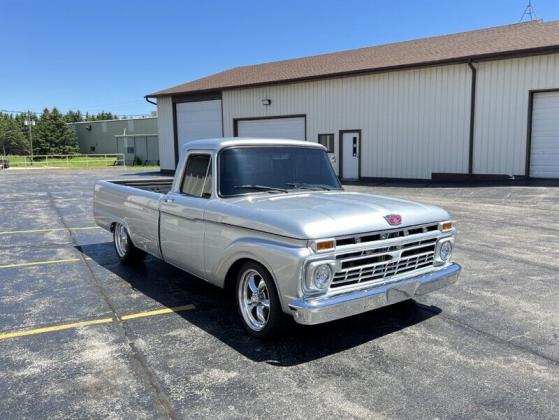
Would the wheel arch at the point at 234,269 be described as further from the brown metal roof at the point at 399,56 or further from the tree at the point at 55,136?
the tree at the point at 55,136

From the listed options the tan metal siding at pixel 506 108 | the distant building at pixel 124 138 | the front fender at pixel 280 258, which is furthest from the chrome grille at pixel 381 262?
the distant building at pixel 124 138

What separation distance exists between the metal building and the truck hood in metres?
15.5

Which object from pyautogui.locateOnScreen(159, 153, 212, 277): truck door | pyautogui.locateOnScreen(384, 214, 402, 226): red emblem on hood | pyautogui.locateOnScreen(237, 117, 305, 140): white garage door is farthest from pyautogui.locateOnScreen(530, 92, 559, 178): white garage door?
pyautogui.locateOnScreen(159, 153, 212, 277): truck door

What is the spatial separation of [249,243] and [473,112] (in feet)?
56.3

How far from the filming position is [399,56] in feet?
74.3

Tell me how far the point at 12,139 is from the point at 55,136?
73.2 ft

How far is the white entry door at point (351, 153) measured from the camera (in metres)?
23.0

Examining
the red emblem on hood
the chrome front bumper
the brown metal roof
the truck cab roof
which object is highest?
the brown metal roof

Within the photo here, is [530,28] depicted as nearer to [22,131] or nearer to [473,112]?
[473,112]

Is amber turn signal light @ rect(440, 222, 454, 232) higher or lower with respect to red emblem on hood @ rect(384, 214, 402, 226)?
lower

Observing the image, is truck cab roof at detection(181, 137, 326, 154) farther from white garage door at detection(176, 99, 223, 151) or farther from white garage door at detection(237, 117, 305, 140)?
white garage door at detection(176, 99, 223, 151)

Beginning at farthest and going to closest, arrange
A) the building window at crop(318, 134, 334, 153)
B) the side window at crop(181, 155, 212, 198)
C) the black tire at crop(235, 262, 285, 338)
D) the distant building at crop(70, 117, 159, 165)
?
the distant building at crop(70, 117, 159, 165)
the building window at crop(318, 134, 334, 153)
the side window at crop(181, 155, 212, 198)
the black tire at crop(235, 262, 285, 338)

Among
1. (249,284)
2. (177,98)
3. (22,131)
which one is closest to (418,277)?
(249,284)

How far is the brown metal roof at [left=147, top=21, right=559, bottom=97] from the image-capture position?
1866 cm
